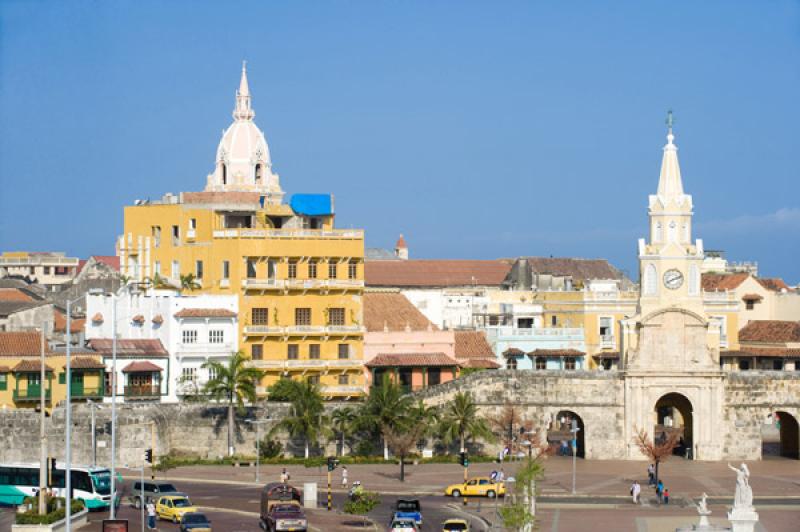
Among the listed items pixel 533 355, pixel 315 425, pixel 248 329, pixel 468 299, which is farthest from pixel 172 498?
pixel 468 299

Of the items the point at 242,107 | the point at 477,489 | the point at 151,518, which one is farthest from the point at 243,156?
the point at 151,518

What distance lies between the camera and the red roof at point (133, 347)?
11319 cm

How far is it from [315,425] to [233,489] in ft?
39.6

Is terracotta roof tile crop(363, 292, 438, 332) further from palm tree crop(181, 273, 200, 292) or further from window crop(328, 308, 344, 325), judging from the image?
palm tree crop(181, 273, 200, 292)

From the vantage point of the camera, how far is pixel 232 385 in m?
110

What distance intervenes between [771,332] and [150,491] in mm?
65616

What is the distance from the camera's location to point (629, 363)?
380ft

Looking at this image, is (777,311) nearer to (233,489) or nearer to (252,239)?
(252,239)

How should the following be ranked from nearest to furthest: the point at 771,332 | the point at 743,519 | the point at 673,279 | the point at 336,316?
the point at 743,519
the point at 673,279
the point at 336,316
the point at 771,332

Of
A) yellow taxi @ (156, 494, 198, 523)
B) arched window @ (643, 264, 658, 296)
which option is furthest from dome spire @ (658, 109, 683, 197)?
yellow taxi @ (156, 494, 198, 523)

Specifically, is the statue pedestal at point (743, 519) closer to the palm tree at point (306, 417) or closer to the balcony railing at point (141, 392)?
the palm tree at point (306, 417)

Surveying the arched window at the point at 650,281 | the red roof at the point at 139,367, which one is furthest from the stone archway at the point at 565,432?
the red roof at the point at 139,367

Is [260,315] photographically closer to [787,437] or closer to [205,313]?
[205,313]

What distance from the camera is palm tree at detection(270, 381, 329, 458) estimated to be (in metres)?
109
